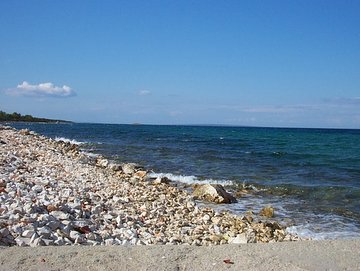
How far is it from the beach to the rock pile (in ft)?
0.05

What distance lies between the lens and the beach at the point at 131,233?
3.79 meters

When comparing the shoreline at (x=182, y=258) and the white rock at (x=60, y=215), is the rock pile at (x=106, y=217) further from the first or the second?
the shoreline at (x=182, y=258)

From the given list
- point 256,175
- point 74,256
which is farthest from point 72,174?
point 74,256

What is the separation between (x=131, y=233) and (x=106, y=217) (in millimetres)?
1027

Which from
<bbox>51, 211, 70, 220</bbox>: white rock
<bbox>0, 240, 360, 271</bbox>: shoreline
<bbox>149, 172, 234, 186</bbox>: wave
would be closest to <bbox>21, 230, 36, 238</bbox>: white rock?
<bbox>0, 240, 360, 271</bbox>: shoreline

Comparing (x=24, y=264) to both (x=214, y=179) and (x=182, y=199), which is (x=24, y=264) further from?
(x=214, y=179)

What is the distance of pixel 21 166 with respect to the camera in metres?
12.6

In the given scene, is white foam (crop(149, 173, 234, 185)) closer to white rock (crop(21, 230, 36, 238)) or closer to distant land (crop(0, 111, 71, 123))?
white rock (crop(21, 230, 36, 238))

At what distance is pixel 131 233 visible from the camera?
20.7 ft

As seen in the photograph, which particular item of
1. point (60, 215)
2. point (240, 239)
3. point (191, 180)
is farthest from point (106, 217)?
point (191, 180)

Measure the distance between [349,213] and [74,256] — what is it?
26.5 ft

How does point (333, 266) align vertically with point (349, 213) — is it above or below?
above

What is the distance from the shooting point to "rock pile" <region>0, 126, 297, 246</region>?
17.3ft

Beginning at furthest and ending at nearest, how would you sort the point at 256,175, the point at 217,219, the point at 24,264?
the point at 256,175
the point at 217,219
the point at 24,264
